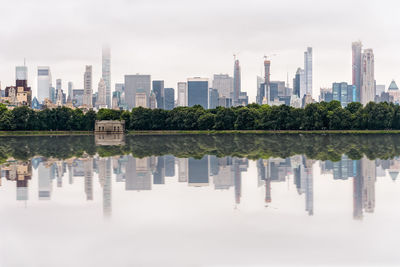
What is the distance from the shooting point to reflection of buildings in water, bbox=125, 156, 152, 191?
26.0m

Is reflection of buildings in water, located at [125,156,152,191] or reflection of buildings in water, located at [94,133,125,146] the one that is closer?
reflection of buildings in water, located at [125,156,152,191]

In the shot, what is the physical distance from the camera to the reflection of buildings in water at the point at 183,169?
28511 millimetres

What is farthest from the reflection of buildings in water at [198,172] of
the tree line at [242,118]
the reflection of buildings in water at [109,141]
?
the tree line at [242,118]

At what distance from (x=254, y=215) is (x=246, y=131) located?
266 feet

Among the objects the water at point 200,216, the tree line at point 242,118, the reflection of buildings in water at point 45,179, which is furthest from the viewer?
the tree line at point 242,118

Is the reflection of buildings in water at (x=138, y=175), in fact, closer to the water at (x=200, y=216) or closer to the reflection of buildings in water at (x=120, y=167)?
the water at (x=200, y=216)

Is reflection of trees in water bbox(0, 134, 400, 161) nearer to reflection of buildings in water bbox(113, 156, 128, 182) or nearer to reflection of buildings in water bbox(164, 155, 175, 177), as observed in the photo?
reflection of buildings in water bbox(164, 155, 175, 177)

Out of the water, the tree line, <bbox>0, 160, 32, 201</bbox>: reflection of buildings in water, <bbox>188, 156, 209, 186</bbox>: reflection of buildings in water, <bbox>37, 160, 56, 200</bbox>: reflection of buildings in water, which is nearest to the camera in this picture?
the water

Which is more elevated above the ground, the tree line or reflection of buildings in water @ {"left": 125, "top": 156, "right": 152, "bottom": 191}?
the tree line

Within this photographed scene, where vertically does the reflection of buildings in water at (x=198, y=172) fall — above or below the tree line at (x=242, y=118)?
below

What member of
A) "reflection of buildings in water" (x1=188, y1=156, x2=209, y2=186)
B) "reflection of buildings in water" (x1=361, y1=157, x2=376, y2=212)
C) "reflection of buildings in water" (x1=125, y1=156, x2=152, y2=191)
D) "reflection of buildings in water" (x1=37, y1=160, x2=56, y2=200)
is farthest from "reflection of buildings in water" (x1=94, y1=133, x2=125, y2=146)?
"reflection of buildings in water" (x1=361, y1=157, x2=376, y2=212)

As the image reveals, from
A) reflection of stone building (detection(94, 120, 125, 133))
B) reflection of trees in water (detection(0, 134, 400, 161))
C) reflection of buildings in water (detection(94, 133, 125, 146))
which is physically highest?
reflection of stone building (detection(94, 120, 125, 133))

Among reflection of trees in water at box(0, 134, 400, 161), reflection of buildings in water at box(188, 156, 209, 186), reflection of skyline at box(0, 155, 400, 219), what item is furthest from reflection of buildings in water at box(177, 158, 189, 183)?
reflection of trees in water at box(0, 134, 400, 161)

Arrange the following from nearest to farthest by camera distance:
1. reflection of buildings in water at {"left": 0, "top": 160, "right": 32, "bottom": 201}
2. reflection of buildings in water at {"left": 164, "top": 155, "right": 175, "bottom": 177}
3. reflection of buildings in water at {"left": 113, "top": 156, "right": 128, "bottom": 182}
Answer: reflection of buildings in water at {"left": 0, "top": 160, "right": 32, "bottom": 201} < reflection of buildings in water at {"left": 113, "top": 156, "right": 128, "bottom": 182} < reflection of buildings in water at {"left": 164, "top": 155, "right": 175, "bottom": 177}
